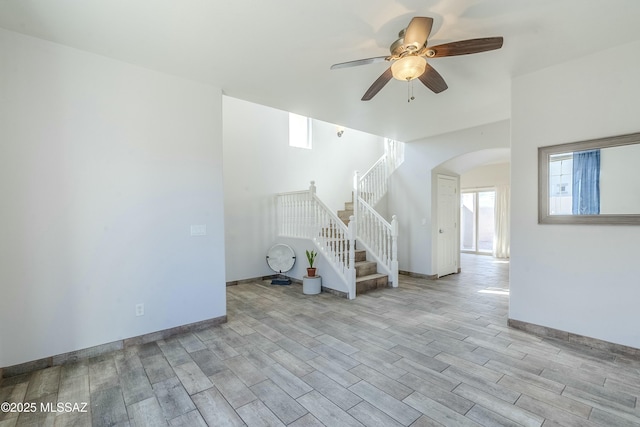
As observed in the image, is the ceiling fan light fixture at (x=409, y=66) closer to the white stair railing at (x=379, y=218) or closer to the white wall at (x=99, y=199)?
the white wall at (x=99, y=199)

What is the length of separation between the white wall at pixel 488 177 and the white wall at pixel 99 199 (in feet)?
28.0

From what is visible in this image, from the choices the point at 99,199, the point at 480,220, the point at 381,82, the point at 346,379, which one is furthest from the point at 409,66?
the point at 480,220

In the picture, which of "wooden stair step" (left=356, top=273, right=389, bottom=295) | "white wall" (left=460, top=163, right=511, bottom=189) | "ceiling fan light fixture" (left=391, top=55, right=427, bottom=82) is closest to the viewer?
"ceiling fan light fixture" (left=391, top=55, right=427, bottom=82)

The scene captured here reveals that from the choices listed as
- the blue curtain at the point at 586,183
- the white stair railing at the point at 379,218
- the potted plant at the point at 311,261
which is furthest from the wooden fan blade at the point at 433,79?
the potted plant at the point at 311,261

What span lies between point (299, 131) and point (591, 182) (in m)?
5.12

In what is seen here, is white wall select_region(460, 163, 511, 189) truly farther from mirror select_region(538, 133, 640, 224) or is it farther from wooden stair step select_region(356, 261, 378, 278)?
mirror select_region(538, 133, 640, 224)

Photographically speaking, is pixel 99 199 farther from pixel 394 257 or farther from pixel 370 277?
pixel 394 257

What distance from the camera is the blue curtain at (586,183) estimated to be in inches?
111

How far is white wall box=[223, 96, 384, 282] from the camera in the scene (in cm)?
538

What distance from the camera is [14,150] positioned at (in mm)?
2418

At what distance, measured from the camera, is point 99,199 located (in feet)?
9.11

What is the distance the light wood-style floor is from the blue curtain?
1.41 metres

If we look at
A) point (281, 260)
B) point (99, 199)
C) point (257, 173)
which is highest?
point (257, 173)

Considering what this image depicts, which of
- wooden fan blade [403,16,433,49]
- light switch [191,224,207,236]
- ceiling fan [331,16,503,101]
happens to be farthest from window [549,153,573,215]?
light switch [191,224,207,236]
